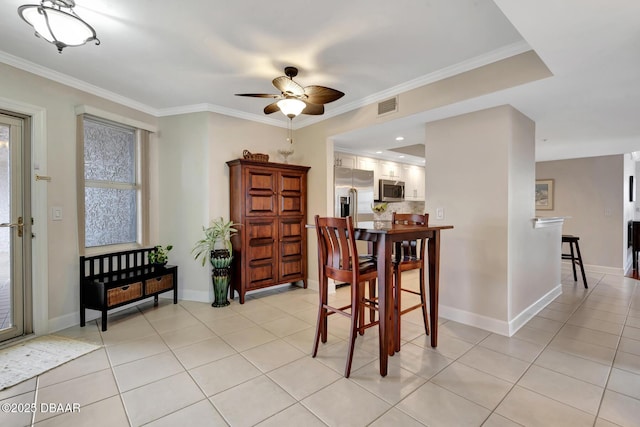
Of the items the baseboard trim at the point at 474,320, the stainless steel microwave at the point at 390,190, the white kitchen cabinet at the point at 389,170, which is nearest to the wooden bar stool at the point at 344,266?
the baseboard trim at the point at 474,320

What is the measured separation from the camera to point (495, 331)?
281 centimetres

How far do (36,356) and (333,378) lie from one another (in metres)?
2.33

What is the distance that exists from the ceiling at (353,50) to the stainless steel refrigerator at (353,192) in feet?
3.83

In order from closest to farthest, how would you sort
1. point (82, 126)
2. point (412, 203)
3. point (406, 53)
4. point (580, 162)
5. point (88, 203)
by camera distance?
1. point (406, 53)
2. point (82, 126)
3. point (88, 203)
4. point (580, 162)
5. point (412, 203)

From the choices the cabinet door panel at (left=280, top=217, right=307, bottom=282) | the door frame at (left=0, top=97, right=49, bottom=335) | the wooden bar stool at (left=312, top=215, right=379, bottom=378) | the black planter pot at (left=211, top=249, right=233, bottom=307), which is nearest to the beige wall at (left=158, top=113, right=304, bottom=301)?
the black planter pot at (left=211, top=249, right=233, bottom=307)

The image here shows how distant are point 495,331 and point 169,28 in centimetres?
373

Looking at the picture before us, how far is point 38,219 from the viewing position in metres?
2.75

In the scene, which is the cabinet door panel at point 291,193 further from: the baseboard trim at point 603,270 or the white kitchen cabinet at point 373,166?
the baseboard trim at point 603,270

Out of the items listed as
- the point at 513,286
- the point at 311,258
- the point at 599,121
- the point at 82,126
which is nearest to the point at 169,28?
the point at 82,126

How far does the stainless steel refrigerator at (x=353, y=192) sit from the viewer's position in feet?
14.8

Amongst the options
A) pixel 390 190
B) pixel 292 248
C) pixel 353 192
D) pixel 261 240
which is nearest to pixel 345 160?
pixel 353 192

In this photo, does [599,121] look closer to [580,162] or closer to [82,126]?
[580,162]

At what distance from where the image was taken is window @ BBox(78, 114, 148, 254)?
3.22m

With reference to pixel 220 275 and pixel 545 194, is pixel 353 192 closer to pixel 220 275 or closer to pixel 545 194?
pixel 220 275
